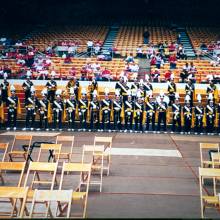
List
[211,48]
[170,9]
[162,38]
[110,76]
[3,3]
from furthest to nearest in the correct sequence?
[170,9] < [3,3] < [162,38] < [211,48] < [110,76]

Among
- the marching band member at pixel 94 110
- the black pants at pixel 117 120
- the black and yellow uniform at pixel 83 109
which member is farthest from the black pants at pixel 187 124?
the black and yellow uniform at pixel 83 109

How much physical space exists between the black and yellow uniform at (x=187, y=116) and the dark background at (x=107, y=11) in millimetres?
18246

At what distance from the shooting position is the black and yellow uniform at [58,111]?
666 inches

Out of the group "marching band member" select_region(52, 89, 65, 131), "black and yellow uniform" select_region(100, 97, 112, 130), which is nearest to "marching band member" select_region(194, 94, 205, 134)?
"black and yellow uniform" select_region(100, 97, 112, 130)

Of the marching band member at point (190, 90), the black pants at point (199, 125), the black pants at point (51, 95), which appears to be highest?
the marching band member at point (190, 90)

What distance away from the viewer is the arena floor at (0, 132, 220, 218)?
7.38m

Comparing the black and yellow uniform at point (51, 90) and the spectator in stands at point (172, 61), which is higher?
the spectator in stands at point (172, 61)

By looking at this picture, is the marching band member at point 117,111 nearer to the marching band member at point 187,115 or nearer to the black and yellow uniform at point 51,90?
the marching band member at point 187,115

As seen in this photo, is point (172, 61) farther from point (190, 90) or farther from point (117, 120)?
point (117, 120)

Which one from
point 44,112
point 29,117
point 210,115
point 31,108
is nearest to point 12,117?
point 29,117

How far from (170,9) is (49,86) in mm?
19203

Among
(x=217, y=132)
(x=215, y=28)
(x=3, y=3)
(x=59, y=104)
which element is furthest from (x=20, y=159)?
(x=215, y=28)

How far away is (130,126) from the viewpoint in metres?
17.3

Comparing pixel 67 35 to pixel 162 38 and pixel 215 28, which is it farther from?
pixel 215 28
